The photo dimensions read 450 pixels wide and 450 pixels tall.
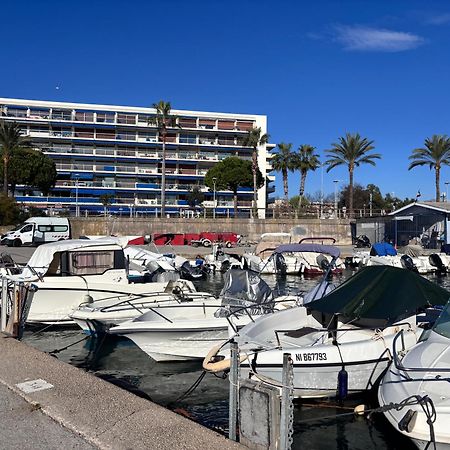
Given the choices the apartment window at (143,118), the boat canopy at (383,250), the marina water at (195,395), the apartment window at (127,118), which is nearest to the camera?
the marina water at (195,395)

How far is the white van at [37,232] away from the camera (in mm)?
47125

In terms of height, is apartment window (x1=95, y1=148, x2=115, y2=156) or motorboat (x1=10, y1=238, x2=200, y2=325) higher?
apartment window (x1=95, y1=148, x2=115, y2=156)

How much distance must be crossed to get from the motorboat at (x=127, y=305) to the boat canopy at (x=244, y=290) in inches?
28.9

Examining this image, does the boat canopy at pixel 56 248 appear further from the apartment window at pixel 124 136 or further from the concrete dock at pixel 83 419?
the apartment window at pixel 124 136

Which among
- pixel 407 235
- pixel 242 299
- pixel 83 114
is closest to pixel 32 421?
pixel 242 299

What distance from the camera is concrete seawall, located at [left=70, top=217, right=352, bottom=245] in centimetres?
6366

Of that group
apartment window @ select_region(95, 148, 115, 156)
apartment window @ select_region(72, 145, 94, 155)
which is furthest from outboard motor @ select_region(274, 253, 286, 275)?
apartment window @ select_region(72, 145, 94, 155)

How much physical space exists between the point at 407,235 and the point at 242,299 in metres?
40.1

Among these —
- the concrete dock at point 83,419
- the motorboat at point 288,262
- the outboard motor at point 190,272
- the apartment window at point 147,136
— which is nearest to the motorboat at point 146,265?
the outboard motor at point 190,272

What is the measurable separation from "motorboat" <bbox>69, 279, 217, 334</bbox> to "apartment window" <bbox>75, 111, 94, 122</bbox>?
85534mm

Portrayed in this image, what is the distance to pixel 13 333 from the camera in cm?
1059

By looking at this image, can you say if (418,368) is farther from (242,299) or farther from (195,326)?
(242,299)

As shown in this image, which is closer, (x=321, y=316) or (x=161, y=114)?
(x=321, y=316)

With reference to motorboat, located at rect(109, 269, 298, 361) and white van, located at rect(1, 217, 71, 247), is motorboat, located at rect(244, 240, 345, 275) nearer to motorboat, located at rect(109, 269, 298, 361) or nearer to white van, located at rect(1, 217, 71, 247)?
motorboat, located at rect(109, 269, 298, 361)
